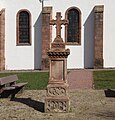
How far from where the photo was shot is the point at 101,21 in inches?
1075

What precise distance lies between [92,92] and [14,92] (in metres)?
3.21

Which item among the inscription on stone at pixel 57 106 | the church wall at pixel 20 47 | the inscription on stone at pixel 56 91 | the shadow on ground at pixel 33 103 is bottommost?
the shadow on ground at pixel 33 103

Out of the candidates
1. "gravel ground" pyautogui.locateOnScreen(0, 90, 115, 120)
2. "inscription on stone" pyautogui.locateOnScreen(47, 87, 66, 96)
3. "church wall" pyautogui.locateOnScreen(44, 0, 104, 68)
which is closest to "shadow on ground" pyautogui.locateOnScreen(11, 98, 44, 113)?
"gravel ground" pyautogui.locateOnScreen(0, 90, 115, 120)

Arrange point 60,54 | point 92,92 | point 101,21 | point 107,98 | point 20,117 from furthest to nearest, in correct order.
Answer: point 101,21 → point 92,92 → point 107,98 → point 60,54 → point 20,117

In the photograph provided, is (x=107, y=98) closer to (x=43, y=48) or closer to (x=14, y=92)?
(x=14, y=92)

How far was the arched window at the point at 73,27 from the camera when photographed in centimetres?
2834

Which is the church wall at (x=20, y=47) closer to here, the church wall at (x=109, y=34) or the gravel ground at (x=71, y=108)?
the church wall at (x=109, y=34)

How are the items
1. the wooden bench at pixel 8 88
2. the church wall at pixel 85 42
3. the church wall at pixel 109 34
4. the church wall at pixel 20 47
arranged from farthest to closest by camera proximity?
the church wall at pixel 20 47, the church wall at pixel 85 42, the church wall at pixel 109 34, the wooden bench at pixel 8 88

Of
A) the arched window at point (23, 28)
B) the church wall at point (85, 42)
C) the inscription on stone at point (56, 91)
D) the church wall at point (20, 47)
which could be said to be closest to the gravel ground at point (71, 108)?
the inscription on stone at point (56, 91)

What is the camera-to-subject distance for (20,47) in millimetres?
28766

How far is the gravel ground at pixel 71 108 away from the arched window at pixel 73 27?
15.1 m

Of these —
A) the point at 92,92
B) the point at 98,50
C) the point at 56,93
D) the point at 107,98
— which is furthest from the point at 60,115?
the point at 98,50

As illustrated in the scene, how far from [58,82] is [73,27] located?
19.1 metres

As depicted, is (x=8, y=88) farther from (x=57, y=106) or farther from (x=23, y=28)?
(x=23, y=28)
